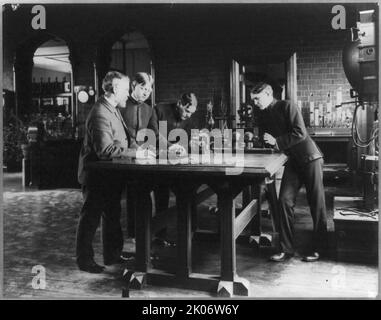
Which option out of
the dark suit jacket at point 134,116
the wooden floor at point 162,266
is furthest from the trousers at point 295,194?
the dark suit jacket at point 134,116

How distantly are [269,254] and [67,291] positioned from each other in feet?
6.03

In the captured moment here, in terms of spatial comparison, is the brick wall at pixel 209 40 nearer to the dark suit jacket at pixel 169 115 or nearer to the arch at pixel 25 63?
the arch at pixel 25 63

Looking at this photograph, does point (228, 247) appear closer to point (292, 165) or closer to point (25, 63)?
point (292, 165)

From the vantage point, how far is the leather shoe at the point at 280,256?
3674 millimetres

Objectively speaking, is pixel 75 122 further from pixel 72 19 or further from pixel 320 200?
pixel 320 200

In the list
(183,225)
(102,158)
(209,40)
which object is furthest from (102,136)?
(209,40)

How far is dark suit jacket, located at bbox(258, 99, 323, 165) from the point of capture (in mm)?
3664

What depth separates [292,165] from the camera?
12.2 ft

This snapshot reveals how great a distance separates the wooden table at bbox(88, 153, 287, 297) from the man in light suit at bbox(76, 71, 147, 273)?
29 centimetres

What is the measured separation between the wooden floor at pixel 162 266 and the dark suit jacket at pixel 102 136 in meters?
0.84

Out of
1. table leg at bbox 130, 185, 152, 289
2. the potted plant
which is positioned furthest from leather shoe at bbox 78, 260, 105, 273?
the potted plant

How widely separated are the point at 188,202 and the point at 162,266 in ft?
2.63

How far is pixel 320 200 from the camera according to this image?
3709 mm

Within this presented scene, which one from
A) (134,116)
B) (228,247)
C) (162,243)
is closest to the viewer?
(228,247)
